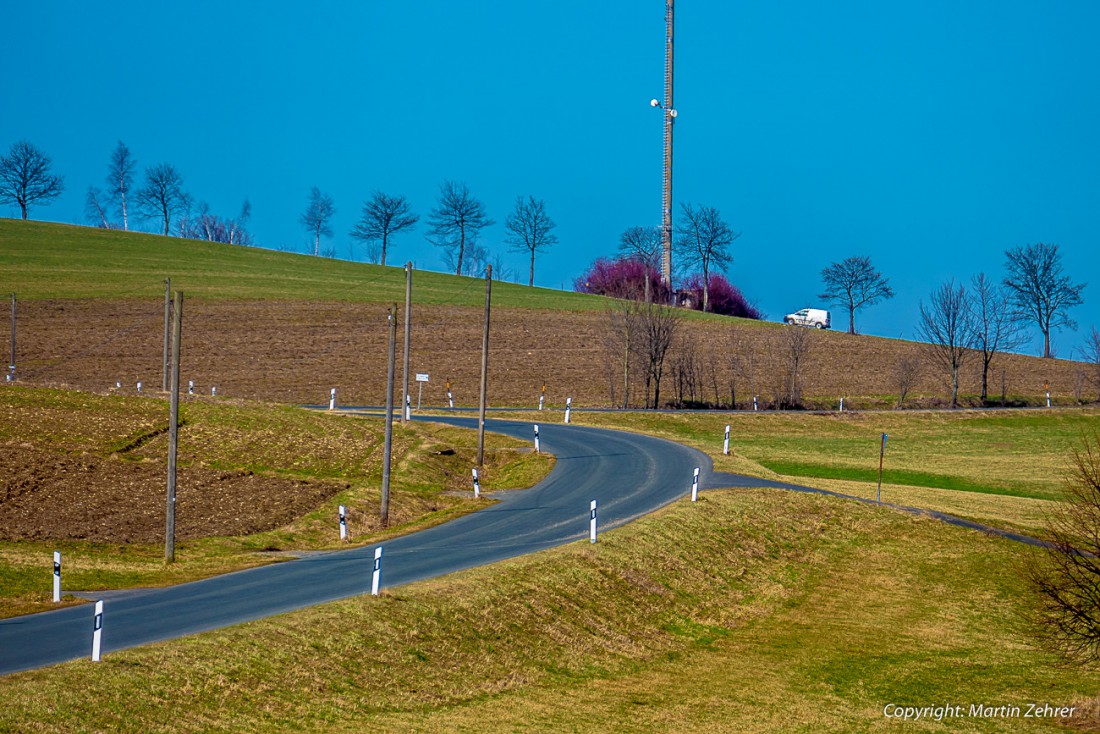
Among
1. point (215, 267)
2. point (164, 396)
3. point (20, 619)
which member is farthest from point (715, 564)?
point (215, 267)

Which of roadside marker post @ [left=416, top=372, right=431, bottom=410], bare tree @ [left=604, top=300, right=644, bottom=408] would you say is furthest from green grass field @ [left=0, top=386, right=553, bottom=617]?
bare tree @ [left=604, top=300, right=644, bottom=408]

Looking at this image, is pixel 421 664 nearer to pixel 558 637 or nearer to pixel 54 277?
pixel 558 637

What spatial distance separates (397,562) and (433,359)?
2039 inches

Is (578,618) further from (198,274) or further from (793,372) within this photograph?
(198,274)

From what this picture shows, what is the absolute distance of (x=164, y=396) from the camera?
4878 centimetres

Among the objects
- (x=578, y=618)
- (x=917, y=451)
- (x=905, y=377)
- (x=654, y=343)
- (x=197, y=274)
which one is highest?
(x=197, y=274)

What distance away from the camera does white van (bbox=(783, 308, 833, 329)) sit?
4675 inches

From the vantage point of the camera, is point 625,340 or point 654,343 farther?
point 625,340

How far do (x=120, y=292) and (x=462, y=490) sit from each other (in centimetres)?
5869

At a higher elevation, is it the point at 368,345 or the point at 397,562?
the point at 368,345

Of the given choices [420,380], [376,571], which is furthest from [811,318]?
[376,571]

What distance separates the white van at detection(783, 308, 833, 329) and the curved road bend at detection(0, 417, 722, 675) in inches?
2937

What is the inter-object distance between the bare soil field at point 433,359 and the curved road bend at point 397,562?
24.6 meters

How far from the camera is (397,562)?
84.6ft
